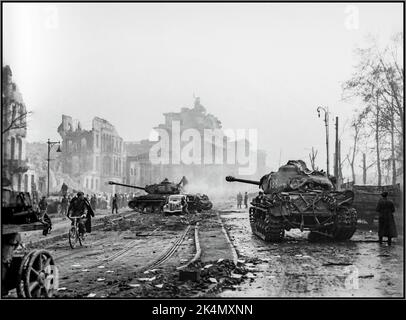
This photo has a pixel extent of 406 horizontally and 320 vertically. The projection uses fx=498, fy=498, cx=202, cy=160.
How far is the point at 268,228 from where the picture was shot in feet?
40.8

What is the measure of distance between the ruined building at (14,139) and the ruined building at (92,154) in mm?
826

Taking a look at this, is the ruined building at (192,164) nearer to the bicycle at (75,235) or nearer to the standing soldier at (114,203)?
A: the standing soldier at (114,203)

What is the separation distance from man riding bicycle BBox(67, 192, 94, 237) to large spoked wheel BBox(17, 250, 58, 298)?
2.59 meters

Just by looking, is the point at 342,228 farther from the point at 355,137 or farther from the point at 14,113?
the point at 14,113

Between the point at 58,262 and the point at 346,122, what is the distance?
21.5 feet

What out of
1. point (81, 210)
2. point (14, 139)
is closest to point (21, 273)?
point (14, 139)

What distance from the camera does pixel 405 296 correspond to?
8.87m

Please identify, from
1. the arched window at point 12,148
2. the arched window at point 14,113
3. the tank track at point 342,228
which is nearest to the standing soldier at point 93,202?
the arched window at point 12,148

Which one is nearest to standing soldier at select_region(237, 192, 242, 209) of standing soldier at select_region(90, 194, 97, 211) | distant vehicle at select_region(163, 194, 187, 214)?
distant vehicle at select_region(163, 194, 187, 214)

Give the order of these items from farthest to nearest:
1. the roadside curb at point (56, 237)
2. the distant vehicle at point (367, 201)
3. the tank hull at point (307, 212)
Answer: the distant vehicle at point (367, 201) < the tank hull at point (307, 212) < the roadside curb at point (56, 237)

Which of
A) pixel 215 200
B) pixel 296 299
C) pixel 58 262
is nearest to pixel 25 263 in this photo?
pixel 58 262

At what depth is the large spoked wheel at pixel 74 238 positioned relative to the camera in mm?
10695

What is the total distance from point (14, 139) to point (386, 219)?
8.14m
